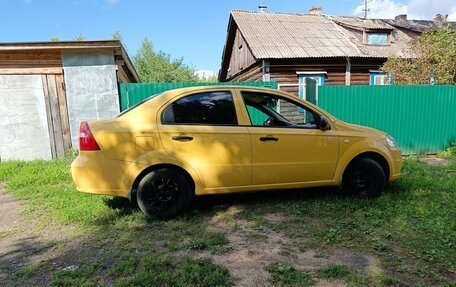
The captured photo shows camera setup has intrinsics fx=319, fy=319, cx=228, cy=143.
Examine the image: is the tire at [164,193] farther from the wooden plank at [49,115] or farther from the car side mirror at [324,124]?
the wooden plank at [49,115]

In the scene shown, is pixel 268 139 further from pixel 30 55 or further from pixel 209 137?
pixel 30 55

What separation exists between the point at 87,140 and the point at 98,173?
1.37 feet

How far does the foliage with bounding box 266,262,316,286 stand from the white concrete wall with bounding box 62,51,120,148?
646cm

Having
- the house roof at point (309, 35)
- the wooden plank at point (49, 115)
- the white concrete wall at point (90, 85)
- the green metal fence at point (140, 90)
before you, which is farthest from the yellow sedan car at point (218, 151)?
the house roof at point (309, 35)

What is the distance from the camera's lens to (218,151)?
4090mm

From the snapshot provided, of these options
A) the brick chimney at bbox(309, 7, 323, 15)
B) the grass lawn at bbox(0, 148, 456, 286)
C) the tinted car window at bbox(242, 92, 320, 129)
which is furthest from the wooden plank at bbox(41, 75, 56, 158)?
the brick chimney at bbox(309, 7, 323, 15)

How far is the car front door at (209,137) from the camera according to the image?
399 cm

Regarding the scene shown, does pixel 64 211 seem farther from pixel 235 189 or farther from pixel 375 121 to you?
pixel 375 121

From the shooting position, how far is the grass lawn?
273cm

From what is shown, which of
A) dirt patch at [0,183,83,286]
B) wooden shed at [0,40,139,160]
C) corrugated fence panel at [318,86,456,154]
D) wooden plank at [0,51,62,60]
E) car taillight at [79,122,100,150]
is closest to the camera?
dirt patch at [0,183,83,286]

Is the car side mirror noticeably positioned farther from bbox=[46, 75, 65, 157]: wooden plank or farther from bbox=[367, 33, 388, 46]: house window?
bbox=[367, 33, 388, 46]: house window

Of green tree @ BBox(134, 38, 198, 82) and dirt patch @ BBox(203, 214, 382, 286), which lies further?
green tree @ BBox(134, 38, 198, 82)

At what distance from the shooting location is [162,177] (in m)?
3.96

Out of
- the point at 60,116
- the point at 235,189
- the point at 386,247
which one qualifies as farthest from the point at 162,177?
the point at 60,116
